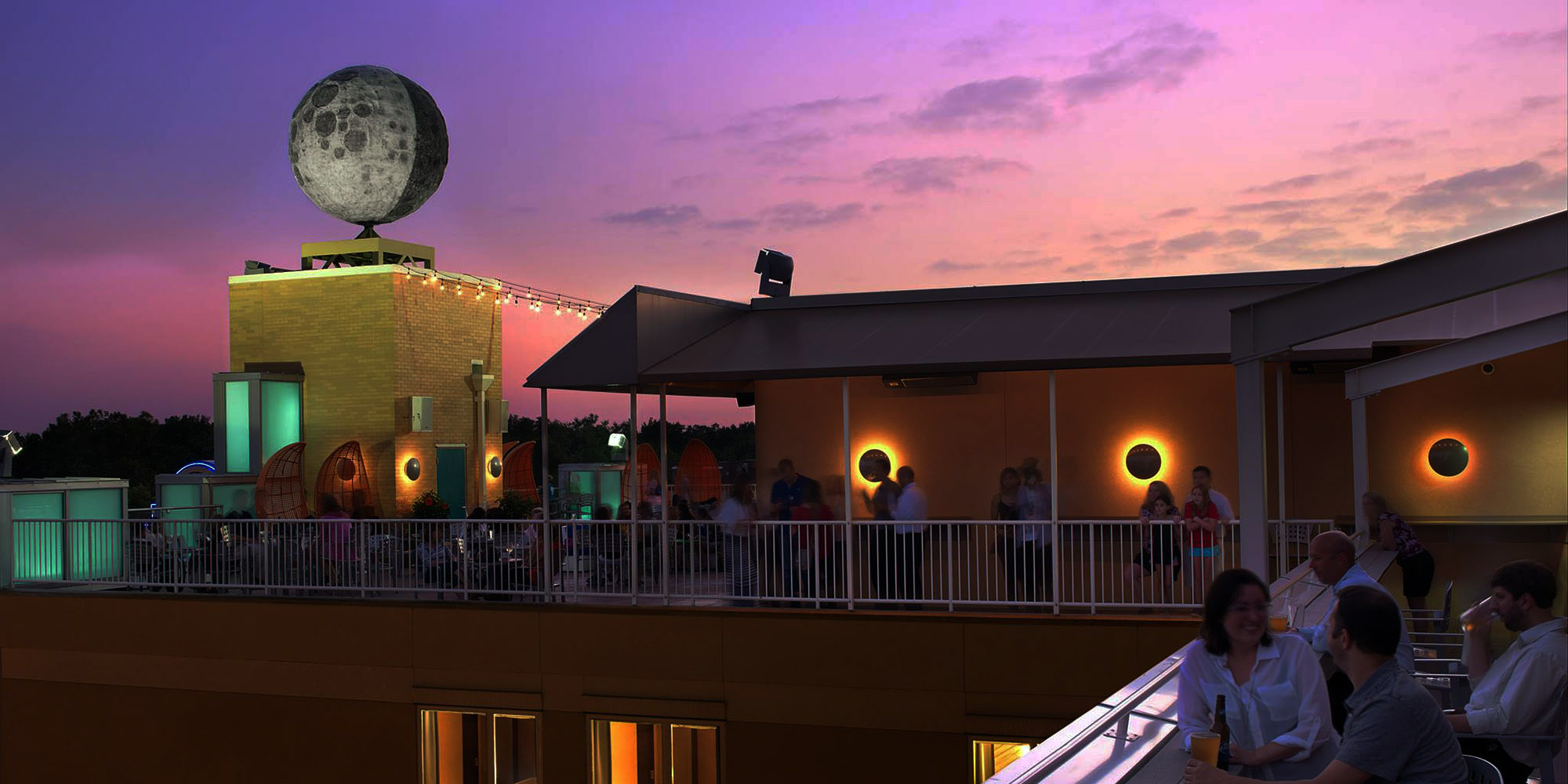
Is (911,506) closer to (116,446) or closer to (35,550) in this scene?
(35,550)

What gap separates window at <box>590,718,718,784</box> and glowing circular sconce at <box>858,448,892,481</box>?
370 cm

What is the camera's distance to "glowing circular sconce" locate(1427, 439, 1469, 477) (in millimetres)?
13023

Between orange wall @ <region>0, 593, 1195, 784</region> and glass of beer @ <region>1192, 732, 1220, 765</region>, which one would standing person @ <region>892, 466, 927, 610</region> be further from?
glass of beer @ <region>1192, 732, 1220, 765</region>

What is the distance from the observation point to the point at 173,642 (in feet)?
46.4

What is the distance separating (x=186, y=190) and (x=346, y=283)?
34.9ft

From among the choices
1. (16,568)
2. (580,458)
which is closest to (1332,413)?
(16,568)

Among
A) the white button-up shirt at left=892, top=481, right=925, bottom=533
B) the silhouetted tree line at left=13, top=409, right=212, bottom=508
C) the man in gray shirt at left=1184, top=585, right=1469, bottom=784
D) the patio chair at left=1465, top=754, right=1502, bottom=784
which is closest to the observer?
the man in gray shirt at left=1184, top=585, right=1469, bottom=784

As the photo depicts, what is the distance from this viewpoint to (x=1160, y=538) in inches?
443

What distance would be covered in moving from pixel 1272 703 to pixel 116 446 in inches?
2153

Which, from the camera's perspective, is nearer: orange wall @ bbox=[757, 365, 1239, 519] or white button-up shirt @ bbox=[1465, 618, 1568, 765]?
white button-up shirt @ bbox=[1465, 618, 1568, 765]

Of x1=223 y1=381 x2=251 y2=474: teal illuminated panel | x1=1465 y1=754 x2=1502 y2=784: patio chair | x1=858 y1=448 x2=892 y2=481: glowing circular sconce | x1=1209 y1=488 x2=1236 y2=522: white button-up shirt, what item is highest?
x1=223 y1=381 x2=251 y2=474: teal illuminated panel

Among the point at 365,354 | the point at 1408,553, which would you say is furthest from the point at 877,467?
the point at 365,354

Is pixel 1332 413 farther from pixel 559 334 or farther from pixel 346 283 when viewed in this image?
pixel 559 334

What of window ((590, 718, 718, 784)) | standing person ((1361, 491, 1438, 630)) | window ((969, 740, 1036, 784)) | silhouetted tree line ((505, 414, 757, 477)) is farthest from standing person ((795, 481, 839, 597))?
silhouetted tree line ((505, 414, 757, 477))
